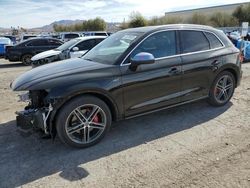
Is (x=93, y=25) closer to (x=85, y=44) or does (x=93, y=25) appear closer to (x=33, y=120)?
(x=85, y=44)

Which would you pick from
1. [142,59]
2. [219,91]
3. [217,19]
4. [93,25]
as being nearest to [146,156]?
[142,59]

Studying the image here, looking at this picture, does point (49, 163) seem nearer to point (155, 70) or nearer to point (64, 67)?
point (64, 67)

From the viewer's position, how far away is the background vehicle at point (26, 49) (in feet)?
50.9

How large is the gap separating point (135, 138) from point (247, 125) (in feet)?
6.56

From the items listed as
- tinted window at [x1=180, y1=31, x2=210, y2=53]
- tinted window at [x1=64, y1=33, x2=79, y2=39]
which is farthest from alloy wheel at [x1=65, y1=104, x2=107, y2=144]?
tinted window at [x1=64, y1=33, x2=79, y2=39]

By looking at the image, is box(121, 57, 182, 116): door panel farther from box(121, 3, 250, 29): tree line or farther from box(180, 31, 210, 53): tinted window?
box(121, 3, 250, 29): tree line

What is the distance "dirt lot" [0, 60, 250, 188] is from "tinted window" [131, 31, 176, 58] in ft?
4.13

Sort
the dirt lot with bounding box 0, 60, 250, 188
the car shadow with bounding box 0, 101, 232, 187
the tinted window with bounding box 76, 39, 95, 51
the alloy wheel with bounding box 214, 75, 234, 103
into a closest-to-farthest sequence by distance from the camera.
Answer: the dirt lot with bounding box 0, 60, 250, 188, the car shadow with bounding box 0, 101, 232, 187, the alloy wheel with bounding box 214, 75, 234, 103, the tinted window with bounding box 76, 39, 95, 51

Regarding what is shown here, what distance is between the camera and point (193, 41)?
5.30 meters

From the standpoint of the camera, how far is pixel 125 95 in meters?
4.45

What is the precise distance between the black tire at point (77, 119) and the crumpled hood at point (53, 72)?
1.41ft

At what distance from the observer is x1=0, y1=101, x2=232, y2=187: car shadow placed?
3.61 m

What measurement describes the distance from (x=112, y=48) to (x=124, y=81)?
86 centimetres

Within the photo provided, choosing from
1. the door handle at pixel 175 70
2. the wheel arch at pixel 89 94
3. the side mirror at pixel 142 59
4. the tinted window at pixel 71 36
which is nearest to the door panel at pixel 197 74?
the door handle at pixel 175 70
